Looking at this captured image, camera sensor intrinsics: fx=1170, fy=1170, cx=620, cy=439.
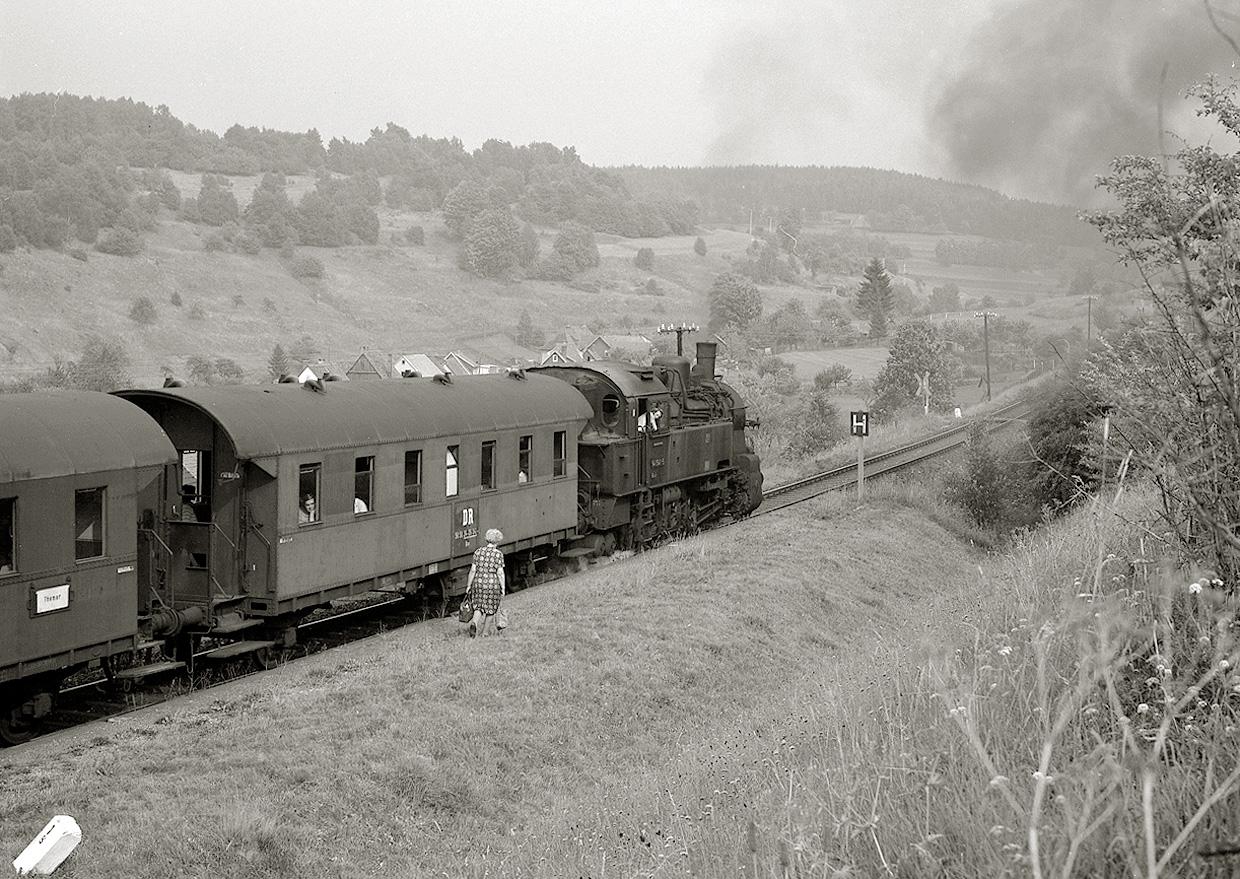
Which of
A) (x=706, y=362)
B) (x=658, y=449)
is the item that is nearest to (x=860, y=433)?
(x=706, y=362)

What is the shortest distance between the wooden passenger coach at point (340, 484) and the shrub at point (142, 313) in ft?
244

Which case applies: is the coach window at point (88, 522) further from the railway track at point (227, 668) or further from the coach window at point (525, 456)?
the coach window at point (525, 456)

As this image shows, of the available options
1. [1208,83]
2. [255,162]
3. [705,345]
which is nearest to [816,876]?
[1208,83]

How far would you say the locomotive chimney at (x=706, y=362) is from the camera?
997 inches

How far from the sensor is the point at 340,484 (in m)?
14.3

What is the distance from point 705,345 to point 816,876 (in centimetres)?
2123

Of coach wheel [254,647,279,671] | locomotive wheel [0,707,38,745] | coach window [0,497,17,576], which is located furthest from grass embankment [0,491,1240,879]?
coach window [0,497,17,576]

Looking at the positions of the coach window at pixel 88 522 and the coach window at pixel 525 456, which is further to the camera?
the coach window at pixel 525 456

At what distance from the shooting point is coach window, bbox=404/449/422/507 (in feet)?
51.3

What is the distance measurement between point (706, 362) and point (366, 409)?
1168 cm

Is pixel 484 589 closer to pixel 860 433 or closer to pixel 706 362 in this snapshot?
pixel 706 362

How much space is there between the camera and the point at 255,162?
15925cm

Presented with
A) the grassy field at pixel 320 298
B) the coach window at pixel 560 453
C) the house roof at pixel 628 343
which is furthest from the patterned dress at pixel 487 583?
the house roof at pixel 628 343

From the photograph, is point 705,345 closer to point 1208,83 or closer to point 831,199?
point 1208,83
